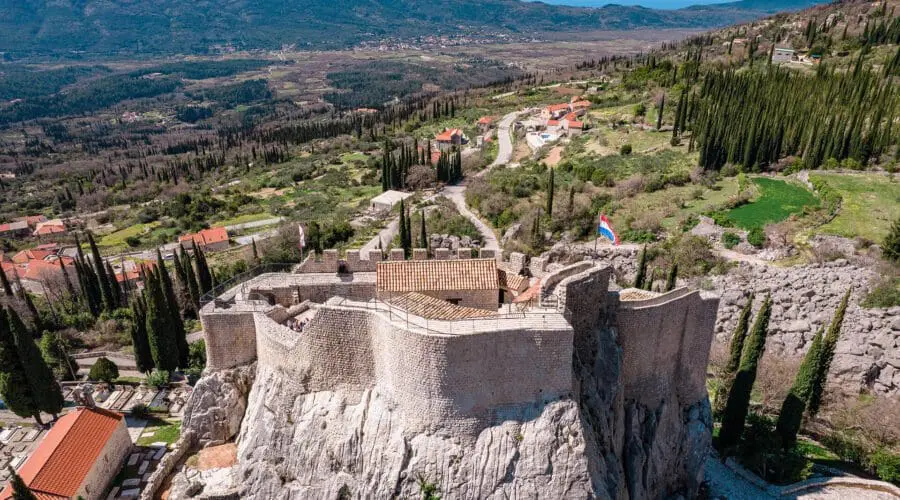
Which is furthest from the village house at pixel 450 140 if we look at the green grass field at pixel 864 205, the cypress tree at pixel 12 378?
the cypress tree at pixel 12 378

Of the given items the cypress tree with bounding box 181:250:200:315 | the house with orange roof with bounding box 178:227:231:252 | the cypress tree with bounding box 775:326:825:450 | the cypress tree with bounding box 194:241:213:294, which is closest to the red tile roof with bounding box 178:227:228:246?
the house with orange roof with bounding box 178:227:231:252

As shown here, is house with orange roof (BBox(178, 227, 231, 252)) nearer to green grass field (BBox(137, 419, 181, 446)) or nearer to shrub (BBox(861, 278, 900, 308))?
green grass field (BBox(137, 419, 181, 446))

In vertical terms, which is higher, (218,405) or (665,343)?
(665,343)

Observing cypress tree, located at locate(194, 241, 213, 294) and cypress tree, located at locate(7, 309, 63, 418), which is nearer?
cypress tree, located at locate(7, 309, 63, 418)

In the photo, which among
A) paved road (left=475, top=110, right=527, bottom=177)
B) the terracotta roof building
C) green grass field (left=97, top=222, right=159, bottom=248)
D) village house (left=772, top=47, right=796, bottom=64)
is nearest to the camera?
the terracotta roof building

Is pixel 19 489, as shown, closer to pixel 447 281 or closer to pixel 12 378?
pixel 12 378

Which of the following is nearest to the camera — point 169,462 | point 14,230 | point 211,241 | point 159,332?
point 169,462

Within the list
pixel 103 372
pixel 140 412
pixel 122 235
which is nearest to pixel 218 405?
pixel 140 412
